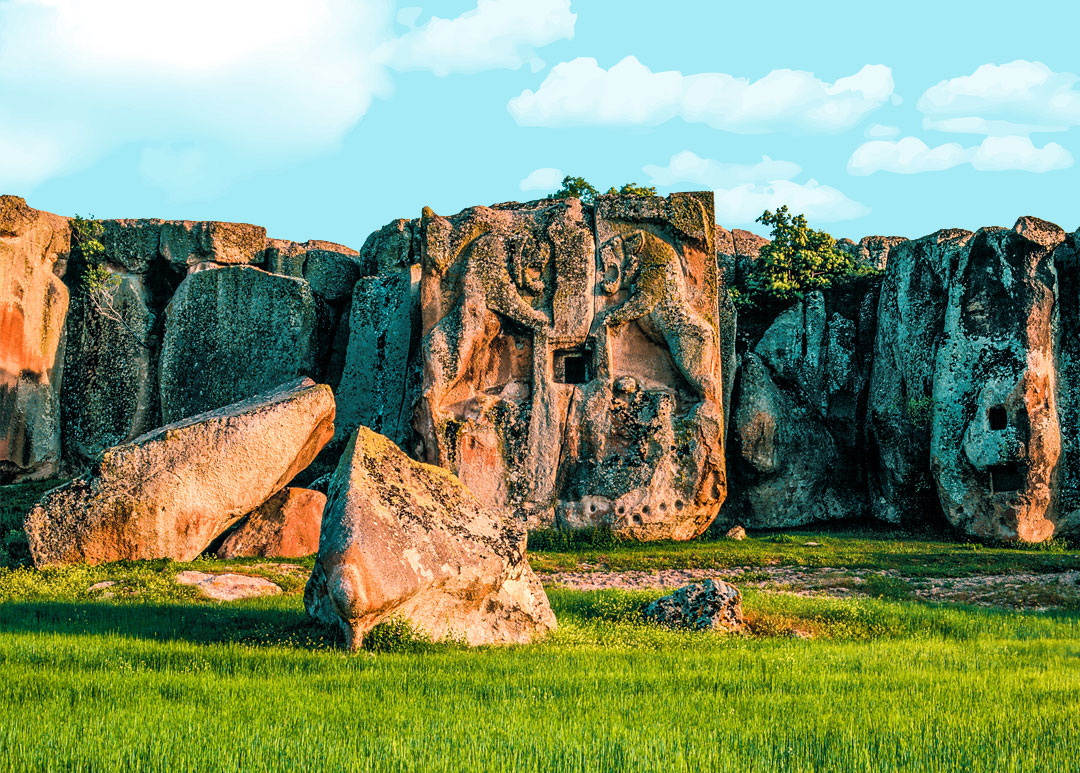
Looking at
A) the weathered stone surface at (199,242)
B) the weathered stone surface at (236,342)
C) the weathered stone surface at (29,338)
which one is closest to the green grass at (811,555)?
the weathered stone surface at (236,342)

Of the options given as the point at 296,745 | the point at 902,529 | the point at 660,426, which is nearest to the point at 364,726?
the point at 296,745

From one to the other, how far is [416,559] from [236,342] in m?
18.0

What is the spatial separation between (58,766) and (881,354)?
21.6 meters

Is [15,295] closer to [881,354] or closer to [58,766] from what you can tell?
[881,354]

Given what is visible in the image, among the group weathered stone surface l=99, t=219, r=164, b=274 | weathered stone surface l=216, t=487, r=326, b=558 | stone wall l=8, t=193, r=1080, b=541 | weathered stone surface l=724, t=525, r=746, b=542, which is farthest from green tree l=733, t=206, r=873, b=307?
weathered stone surface l=99, t=219, r=164, b=274

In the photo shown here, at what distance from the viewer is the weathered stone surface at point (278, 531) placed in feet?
63.2

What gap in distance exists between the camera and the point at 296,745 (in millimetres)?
6668

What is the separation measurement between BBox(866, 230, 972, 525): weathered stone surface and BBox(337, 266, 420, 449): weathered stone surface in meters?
10.5

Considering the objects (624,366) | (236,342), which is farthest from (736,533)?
(236,342)

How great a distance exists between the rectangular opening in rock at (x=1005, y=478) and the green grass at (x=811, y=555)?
123 cm

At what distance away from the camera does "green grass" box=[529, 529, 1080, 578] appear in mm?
18297

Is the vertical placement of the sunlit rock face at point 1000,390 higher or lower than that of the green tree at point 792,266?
lower

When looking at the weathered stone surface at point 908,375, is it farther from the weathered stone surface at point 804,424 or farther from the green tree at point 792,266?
the green tree at point 792,266

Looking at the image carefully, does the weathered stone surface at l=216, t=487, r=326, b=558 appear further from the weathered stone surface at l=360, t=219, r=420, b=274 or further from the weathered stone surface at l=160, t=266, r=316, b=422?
the weathered stone surface at l=360, t=219, r=420, b=274
